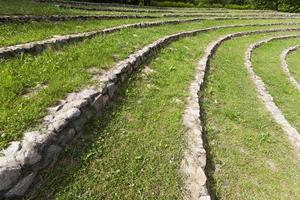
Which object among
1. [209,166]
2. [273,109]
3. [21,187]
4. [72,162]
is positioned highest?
[21,187]

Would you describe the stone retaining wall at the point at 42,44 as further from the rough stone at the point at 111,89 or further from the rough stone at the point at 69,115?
the rough stone at the point at 69,115

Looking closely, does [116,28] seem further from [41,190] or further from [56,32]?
[41,190]

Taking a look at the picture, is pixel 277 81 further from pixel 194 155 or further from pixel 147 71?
pixel 194 155

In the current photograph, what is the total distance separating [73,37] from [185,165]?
7441 mm

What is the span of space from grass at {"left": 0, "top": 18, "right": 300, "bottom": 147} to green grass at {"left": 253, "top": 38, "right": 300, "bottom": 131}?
626cm

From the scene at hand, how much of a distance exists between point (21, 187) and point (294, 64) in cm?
2027

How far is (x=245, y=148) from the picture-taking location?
9.36 meters

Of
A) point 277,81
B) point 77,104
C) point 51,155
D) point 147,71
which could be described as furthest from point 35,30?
point 277,81

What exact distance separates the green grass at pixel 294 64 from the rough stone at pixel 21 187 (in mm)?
16133

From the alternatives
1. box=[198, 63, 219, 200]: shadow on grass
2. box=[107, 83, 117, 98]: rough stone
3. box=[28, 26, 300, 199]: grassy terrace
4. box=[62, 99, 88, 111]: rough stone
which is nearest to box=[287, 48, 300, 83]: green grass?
box=[28, 26, 300, 199]: grassy terrace

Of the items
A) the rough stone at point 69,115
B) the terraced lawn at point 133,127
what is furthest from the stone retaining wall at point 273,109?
the rough stone at point 69,115

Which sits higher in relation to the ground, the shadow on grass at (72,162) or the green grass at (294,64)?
the shadow on grass at (72,162)

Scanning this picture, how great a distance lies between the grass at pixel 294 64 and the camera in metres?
19.6

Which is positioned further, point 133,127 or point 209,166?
point 133,127
